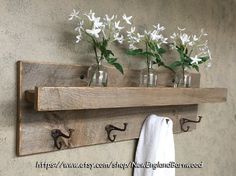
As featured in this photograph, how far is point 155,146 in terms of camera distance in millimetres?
963

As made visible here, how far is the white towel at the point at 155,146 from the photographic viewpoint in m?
0.96

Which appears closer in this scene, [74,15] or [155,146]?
[74,15]

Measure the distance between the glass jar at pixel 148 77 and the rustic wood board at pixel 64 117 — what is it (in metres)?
0.03

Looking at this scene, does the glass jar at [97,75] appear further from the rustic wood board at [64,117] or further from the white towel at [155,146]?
the white towel at [155,146]

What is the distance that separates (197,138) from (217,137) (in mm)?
190

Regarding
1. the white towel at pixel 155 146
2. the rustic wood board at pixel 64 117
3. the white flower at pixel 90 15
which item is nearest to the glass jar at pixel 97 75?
the rustic wood board at pixel 64 117

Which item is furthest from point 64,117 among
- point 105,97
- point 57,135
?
point 105,97

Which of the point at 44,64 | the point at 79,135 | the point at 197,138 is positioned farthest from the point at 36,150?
the point at 197,138

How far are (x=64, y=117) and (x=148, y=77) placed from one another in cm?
35

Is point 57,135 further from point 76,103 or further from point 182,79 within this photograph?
point 182,79

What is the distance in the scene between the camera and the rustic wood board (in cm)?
76

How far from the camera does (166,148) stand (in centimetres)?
98

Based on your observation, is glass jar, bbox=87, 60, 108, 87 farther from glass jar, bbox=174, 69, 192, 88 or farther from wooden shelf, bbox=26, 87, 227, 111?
glass jar, bbox=174, 69, 192, 88

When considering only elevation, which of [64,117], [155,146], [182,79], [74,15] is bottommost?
[155,146]
